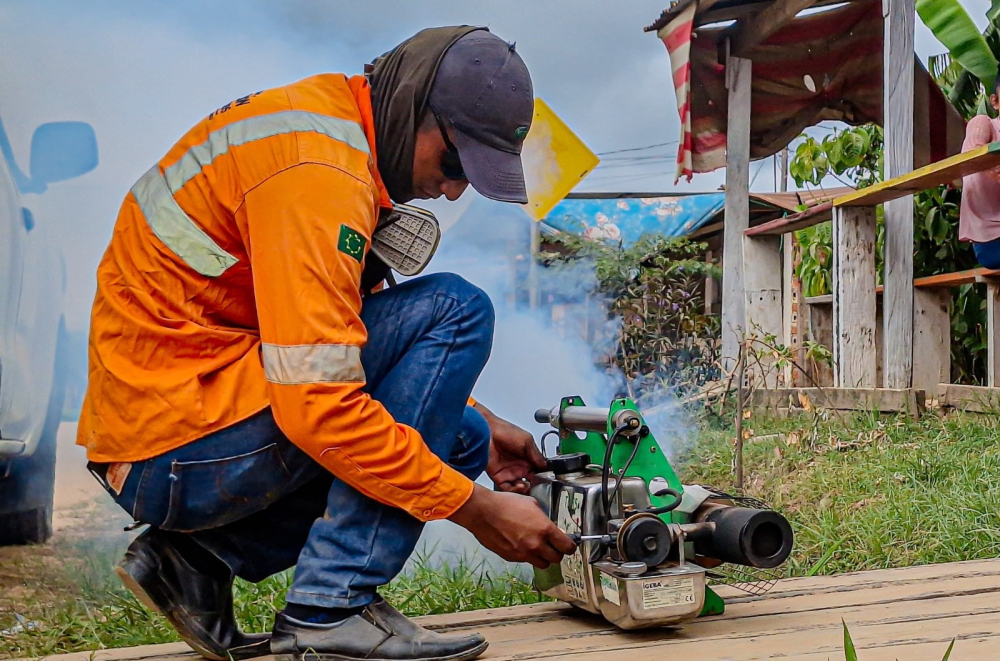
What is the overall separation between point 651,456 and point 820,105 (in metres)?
3.87

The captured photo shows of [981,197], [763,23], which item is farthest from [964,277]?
[763,23]

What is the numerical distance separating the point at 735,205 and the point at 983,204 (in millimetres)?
1021

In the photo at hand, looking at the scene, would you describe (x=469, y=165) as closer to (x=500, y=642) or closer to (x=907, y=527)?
(x=500, y=642)

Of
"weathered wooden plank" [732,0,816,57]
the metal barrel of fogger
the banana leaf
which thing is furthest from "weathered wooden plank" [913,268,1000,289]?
the metal barrel of fogger

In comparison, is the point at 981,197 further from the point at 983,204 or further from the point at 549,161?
the point at 549,161

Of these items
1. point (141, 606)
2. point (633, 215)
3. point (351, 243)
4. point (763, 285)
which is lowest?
point (141, 606)

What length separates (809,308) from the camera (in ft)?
16.3

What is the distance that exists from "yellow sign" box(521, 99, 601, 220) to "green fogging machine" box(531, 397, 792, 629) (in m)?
1.23

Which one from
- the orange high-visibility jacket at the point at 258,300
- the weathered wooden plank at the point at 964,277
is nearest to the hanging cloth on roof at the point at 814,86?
the weathered wooden plank at the point at 964,277

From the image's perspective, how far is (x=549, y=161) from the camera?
2869 millimetres

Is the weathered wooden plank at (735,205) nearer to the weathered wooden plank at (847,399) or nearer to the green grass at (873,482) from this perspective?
the weathered wooden plank at (847,399)

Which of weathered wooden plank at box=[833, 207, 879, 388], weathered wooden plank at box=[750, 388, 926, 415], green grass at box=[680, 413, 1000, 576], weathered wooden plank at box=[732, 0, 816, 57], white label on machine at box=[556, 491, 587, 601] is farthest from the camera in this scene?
weathered wooden plank at box=[732, 0, 816, 57]

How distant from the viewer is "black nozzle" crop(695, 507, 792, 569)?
1566mm

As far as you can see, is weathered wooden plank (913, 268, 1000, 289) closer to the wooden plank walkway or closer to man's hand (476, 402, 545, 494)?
the wooden plank walkway
